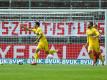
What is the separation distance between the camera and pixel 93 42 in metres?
22.3

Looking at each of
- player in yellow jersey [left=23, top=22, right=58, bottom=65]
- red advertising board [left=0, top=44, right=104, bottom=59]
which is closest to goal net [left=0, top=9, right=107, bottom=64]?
red advertising board [left=0, top=44, right=104, bottom=59]

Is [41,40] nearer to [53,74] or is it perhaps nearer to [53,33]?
[53,33]

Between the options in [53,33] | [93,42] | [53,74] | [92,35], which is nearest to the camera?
[53,74]

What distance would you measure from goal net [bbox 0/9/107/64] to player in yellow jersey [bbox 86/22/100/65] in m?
2.81

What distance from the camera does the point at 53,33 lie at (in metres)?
25.6

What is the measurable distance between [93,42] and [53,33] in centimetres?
367

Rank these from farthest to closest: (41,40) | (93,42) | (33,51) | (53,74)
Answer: (33,51)
(41,40)
(93,42)
(53,74)

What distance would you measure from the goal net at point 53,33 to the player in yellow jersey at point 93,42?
2.81 metres

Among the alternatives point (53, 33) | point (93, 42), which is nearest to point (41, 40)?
point (93, 42)

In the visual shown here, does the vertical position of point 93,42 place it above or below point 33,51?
above

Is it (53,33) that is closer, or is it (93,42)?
(93,42)

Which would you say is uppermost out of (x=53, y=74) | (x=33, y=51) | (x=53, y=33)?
(x=53, y=33)

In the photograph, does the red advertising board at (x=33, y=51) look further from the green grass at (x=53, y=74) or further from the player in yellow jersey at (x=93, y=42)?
the green grass at (x=53, y=74)

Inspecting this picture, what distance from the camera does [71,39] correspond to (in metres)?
25.6
